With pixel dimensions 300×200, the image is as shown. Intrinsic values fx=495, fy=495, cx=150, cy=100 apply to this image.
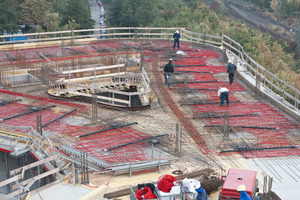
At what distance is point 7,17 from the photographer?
66.9 meters

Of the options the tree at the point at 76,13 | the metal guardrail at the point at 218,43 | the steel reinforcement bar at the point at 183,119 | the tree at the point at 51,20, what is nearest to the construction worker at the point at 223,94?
the steel reinforcement bar at the point at 183,119

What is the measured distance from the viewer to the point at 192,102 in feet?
90.1

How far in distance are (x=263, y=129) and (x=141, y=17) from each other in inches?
1918

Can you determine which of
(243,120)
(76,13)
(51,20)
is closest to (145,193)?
(243,120)

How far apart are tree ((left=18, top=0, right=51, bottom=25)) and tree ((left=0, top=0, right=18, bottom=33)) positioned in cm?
421

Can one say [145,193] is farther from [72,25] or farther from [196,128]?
[72,25]

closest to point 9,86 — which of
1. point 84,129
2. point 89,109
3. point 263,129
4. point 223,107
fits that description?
point 89,109

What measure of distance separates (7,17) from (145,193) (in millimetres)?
57081

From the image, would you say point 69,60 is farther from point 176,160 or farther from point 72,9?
point 72,9

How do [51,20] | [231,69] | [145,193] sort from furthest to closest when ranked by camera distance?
[51,20], [231,69], [145,193]

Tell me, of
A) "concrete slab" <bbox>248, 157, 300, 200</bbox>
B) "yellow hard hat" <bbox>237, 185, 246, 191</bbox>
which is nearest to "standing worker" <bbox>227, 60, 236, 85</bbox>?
"concrete slab" <bbox>248, 157, 300, 200</bbox>

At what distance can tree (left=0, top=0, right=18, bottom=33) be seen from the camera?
215 feet

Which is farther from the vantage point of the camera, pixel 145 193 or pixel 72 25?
pixel 72 25

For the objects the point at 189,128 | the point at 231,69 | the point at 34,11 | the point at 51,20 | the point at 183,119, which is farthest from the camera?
the point at 34,11
